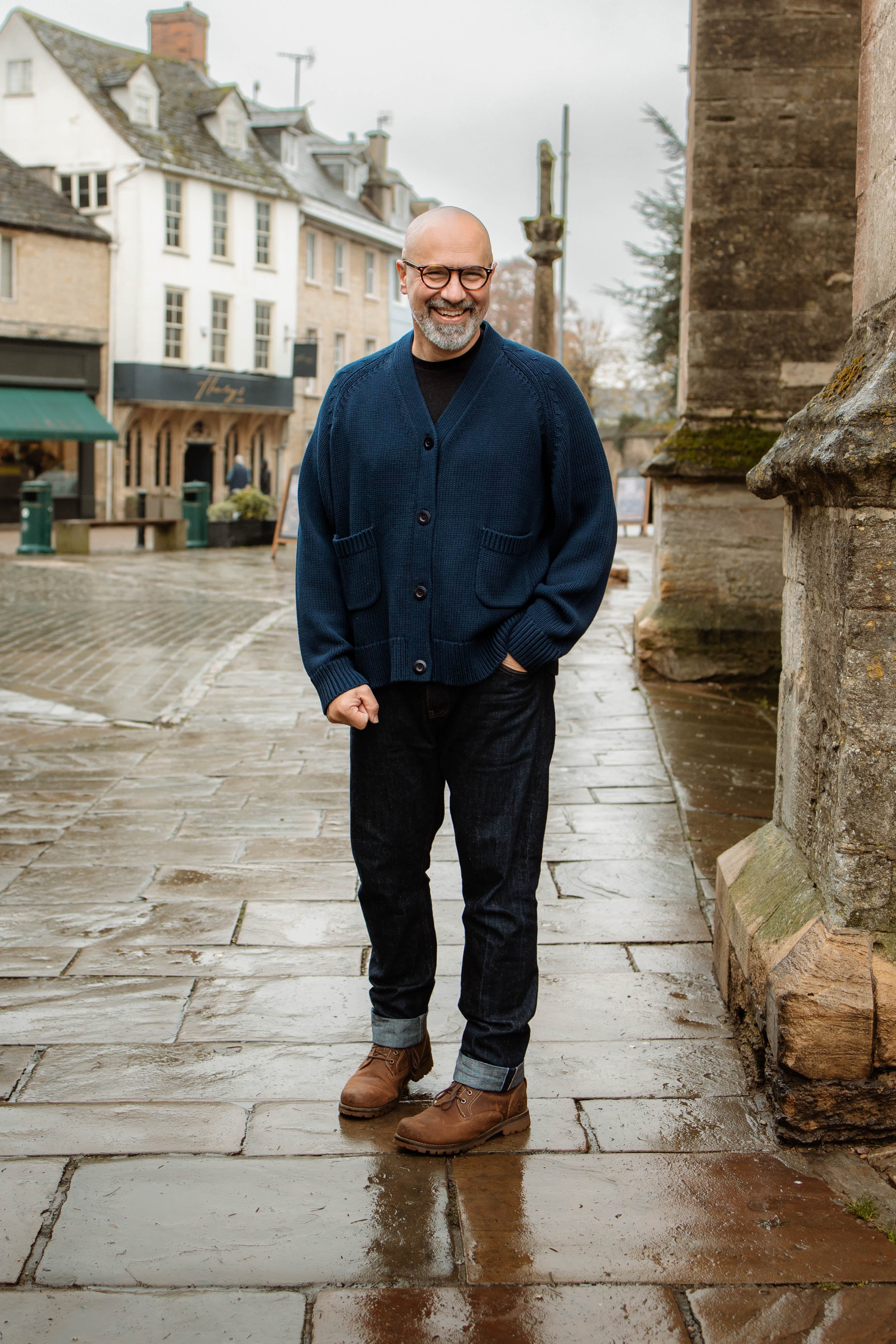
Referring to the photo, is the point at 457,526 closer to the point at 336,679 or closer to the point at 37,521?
the point at 336,679

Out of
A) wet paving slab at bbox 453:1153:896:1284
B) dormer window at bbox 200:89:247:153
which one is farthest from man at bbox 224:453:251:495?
wet paving slab at bbox 453:1153:896:1284

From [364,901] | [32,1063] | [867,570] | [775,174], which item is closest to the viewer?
[867,570]

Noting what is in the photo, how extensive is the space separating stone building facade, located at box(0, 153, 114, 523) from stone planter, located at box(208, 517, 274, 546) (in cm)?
780

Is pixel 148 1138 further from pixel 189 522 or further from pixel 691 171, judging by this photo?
pixel 189 522

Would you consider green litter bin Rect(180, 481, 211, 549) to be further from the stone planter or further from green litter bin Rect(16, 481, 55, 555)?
green litter bin Rect(16, 481, 55, 555)

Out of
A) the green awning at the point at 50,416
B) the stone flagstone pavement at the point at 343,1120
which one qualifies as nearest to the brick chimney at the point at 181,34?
the green awning at the point at 50,416

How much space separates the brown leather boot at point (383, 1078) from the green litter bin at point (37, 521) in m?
19.5

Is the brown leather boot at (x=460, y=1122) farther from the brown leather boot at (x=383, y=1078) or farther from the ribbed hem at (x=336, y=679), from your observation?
the ribbed hem at (x=336, y=679)

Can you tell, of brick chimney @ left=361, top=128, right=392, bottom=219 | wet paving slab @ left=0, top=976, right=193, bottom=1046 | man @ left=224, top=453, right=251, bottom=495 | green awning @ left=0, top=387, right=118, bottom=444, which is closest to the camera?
wet paving slab @ left=0, top=976, right=193, bottom=1046

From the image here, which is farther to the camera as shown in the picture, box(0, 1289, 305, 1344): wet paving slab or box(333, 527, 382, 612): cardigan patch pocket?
box(333, 527, 382, 612): cardigan patch pocket

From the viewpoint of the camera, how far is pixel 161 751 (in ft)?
22.6

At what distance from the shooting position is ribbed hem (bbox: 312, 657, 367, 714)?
2.82 meters

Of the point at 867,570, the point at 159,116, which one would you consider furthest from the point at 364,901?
the point at 159,116

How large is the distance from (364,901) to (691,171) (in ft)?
21.3
